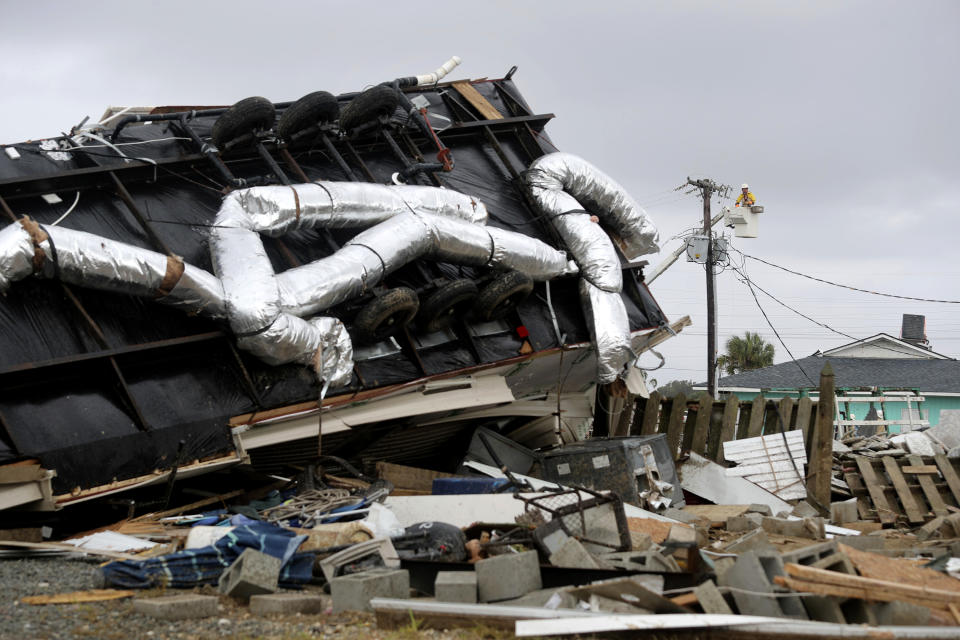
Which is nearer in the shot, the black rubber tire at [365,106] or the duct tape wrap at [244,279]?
the duct tape wrap at [244,279]

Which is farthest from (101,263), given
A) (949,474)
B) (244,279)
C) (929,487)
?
(949,474)

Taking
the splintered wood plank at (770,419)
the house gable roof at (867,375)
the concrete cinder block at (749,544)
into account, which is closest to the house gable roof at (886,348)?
the house gable roof at (867,375)

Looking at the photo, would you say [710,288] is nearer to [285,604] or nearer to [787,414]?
[787,414]

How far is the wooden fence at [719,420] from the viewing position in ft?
42.4

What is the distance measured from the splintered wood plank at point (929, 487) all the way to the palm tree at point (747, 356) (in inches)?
1405

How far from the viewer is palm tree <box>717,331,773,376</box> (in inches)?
1881

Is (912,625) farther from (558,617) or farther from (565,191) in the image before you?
(565,191)

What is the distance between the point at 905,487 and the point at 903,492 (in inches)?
3.7

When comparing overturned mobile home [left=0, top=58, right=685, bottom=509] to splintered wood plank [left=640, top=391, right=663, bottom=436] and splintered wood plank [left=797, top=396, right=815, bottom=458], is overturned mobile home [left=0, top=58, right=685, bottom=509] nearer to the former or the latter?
splintered wood plank [left=640, top=391, right=663, bottom=436]

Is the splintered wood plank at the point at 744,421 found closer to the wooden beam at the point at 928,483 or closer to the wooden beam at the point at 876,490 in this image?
the wooden beam at the point at 876,490

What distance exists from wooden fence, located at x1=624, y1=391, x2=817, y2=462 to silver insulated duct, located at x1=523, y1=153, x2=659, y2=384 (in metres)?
1.75

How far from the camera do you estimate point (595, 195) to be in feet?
41.8

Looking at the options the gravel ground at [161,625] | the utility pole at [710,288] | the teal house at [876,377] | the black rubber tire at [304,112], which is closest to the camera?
the gravel ground at [161,625]

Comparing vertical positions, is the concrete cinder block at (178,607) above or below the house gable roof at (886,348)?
below
